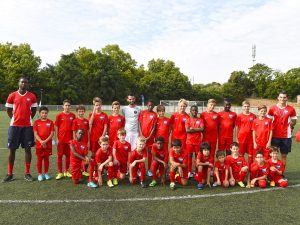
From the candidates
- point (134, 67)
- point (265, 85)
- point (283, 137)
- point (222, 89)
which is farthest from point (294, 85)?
point (283, 137)

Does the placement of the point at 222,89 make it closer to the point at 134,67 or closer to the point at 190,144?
the point at 134,67

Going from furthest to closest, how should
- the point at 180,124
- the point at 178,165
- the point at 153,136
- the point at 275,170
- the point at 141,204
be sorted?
the point at 153,136, the point at 180,124, the point at 275,170, the point at 178,165, the point at 141,204

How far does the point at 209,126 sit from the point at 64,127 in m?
3.13

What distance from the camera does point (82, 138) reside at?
6234mm

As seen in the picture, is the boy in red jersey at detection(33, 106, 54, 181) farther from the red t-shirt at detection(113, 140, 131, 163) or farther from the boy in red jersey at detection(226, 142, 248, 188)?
the boy in red jersey at detection(226, 142, 248, 188)

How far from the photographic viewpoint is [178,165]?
5.75 m

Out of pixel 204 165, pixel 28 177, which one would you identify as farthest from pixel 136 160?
pixel 28 177

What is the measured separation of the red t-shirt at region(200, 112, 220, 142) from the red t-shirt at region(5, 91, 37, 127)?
360 cm

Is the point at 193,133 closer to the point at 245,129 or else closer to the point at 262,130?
the point at 245,129

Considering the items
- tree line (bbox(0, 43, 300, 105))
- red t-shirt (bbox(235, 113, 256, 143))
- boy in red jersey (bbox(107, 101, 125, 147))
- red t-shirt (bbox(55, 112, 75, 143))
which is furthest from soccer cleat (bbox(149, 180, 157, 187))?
tree line (bbox(0, 43, 300, 105))

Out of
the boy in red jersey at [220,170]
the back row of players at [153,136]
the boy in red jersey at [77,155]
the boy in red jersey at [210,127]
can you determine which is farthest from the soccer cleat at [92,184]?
the boy in red jersey at [210,127]

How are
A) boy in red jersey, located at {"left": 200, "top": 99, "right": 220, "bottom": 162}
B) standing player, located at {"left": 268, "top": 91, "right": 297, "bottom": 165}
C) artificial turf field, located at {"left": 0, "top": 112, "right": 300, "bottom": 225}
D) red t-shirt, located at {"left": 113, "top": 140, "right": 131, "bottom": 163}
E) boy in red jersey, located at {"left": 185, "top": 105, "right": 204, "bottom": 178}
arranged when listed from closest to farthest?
artificial turf field, located at {"left": 0, "top": 112, "right": 300, "bottom": 225} → red t-shirt, located at {"left": 113, "top": 140, "right": 131, "bottom": 163} → boy in red jersey, located at {"left": 185, "top": 105, "right": 204, "bottom": 178} → standing player, located at {"left": 268, "top": 91, "right": 297, "bottom": 165} → boy in red jersey, located at {"left": 200, "top": 99, "right": 220, "bottom": 162}

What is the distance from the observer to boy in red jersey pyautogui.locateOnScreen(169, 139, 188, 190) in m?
5.78

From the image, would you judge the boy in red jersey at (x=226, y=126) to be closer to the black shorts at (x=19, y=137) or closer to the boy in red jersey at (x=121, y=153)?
the boy in red jersey at (x=121, y=153)
